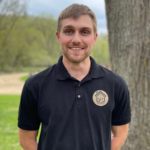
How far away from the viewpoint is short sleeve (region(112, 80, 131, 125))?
175 cm

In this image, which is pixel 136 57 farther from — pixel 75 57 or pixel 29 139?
pixel 29 139

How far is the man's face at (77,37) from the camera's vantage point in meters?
1.63

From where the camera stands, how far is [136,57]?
2859 mm

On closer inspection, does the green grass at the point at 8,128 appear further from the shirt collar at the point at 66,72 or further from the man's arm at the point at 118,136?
the shirt collar at the point at 66,72

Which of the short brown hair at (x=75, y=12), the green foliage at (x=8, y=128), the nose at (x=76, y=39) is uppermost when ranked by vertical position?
the short brown hair at (x=75, y=12)

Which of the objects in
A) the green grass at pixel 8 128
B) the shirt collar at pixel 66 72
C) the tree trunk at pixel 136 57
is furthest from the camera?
the green grass at pixel 8 128

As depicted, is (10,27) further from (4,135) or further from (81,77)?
(81,77)

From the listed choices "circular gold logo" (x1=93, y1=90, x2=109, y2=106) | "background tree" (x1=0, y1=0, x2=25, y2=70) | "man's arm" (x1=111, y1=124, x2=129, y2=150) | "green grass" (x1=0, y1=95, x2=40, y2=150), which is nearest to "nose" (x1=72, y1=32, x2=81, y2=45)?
"circular gold logo" (x1=93, y1=90, x2=109, y2=106)

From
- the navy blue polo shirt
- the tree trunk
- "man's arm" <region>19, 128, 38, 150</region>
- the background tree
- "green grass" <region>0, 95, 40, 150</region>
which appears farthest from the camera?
the background tree

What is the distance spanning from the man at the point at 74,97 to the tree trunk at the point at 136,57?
1167 mm

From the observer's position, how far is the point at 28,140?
1832 mm

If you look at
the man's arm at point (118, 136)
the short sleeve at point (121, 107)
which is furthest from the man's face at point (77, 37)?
the man's arm at point (118, 136)

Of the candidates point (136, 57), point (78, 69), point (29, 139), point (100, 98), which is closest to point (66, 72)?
point (78, 69)

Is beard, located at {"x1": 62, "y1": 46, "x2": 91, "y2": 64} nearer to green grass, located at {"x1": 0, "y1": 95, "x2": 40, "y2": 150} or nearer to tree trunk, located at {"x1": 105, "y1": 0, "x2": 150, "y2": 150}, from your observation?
tree trunk, located at {"x1": 105, "y1": 0, "x2": 150, "y2": 150}
